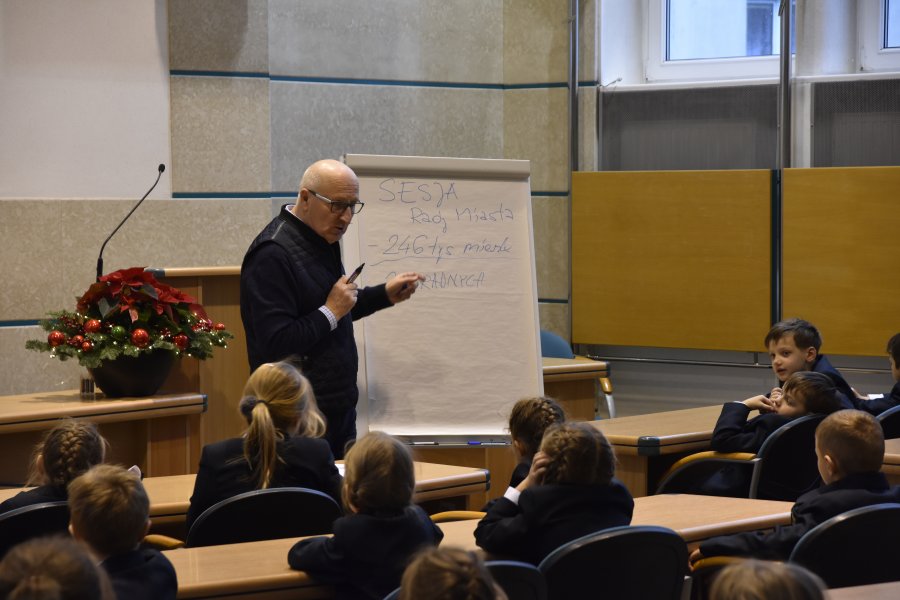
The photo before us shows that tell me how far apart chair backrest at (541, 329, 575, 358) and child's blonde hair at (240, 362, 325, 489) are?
120 inches

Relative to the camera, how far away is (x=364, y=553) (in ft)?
7.54

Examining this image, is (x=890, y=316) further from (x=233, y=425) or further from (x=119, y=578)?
(x=119, y=578)

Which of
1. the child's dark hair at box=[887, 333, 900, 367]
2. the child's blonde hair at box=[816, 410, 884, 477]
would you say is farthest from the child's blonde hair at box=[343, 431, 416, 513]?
the child's dark hair at box=[887, 333, 900, 367]

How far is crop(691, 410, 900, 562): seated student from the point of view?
274cm

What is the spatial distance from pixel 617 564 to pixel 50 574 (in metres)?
1.23

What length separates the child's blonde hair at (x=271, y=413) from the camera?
2.88m

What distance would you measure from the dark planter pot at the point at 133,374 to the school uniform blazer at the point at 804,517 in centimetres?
223

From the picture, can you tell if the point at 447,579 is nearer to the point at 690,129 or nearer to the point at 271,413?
the point at 271,413

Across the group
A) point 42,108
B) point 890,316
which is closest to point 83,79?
point 42,108

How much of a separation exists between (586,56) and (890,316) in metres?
2.19

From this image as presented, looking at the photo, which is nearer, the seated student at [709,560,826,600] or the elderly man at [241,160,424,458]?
the seated student at [709,560,826,600]

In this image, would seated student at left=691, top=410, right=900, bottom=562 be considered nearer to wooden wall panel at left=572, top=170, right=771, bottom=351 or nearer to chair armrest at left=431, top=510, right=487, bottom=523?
chair armrest at left=431, top=510, right=487, bottom=523

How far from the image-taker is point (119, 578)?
2.07 meters

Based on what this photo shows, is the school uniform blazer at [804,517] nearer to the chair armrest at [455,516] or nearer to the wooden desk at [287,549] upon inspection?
the wooden desk at [287,549]
